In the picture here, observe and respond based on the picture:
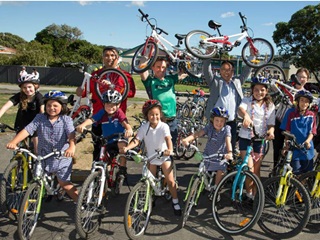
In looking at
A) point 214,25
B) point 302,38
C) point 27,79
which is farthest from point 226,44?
point 302,38

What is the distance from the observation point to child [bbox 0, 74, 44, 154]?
14.6 feet

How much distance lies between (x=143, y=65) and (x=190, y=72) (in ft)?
6.22

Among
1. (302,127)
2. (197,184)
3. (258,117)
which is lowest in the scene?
(197,184)

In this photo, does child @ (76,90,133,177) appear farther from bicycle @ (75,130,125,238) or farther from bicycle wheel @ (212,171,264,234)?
bicycle wheel @ (212,171,264,234)

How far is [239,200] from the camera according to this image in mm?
4023

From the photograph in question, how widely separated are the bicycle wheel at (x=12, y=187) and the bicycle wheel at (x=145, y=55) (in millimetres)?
2671

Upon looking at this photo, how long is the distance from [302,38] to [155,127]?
29017 mm

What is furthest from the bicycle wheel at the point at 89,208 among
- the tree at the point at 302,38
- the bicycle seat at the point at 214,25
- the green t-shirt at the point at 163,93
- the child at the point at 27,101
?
the tree at the point at 302,38

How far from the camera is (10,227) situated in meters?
3.84

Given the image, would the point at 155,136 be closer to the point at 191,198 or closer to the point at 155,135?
the point at 155,135

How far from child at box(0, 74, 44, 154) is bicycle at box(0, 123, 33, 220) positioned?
313 millimetres

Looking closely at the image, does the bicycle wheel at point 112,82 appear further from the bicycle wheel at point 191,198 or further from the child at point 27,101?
the bicycle wheel at point 191,198

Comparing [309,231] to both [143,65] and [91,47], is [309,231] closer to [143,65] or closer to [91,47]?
[143,65]

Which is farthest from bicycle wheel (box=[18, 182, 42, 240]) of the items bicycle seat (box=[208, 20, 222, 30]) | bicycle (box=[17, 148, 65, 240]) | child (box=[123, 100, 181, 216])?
bicycle seat (box=[208, 20, 222, 30])
